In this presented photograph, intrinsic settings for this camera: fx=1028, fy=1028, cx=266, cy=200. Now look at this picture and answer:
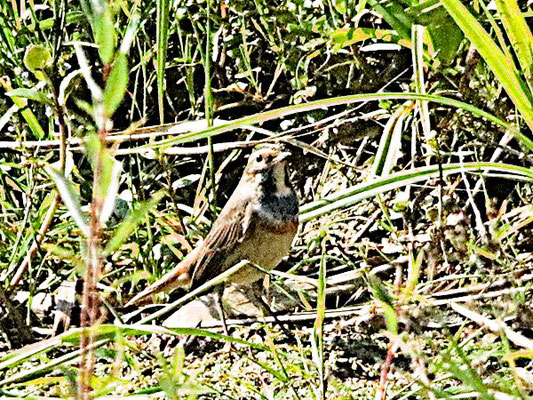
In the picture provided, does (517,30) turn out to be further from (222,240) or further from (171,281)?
(171,281)

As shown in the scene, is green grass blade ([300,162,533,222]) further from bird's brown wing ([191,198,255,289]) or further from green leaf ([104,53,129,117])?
green leaf ([104,53,129,117])

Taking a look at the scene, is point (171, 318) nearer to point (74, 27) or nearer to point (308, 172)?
point (308, 172)

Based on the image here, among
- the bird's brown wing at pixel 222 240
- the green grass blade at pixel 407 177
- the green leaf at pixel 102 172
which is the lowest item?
the bird's brown wing at pixel 222 240

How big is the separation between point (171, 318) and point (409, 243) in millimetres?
1089

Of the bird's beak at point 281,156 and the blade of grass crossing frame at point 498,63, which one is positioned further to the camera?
the bird's beak at point 281,156

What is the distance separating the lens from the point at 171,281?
4238 millimetres

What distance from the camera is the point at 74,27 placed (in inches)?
197

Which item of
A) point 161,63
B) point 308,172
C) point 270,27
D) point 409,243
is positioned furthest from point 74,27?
point 409,243

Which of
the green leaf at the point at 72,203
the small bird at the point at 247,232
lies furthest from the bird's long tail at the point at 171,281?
→ the green leaf at the point at 72,203

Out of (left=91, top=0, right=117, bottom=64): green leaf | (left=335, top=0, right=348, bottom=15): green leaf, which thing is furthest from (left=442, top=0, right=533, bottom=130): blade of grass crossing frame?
(left=91, top=0, right=117, bottom=64): green leaf

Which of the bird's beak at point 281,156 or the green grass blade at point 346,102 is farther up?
the green grass blade at point 346,102

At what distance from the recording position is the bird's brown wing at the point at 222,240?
4.27 metres

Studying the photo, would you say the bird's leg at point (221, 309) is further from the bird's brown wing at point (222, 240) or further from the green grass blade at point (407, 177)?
the green grass blade at point (407, 177)

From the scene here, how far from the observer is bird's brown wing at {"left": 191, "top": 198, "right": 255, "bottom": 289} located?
4266mm
